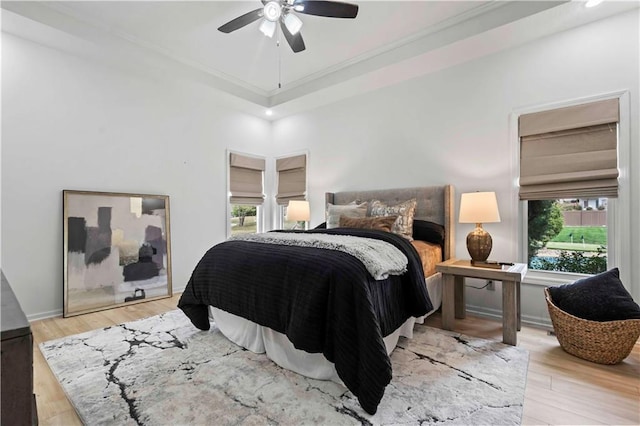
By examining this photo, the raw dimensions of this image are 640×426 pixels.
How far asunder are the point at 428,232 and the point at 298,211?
74.5 inches

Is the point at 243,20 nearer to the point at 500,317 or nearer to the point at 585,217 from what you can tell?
the point at 585,217

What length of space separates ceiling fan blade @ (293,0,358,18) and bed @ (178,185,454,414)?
1.75m

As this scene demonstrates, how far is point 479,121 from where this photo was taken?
3.22 meters

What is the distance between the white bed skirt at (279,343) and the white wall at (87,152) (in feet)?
6.06

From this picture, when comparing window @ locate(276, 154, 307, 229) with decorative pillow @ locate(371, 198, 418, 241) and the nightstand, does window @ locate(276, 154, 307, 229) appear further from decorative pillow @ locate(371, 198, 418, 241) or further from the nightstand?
the nightstand

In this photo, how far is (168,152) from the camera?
3961mm

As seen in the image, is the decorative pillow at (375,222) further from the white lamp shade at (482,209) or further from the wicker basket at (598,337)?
the wicker basket at (598,337)

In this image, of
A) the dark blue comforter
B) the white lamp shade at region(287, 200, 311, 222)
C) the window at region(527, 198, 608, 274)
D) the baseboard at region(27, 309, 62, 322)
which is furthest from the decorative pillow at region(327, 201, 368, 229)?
the baseboard at region(27, 309, 62, 322)

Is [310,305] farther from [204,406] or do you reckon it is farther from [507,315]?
[507,315]

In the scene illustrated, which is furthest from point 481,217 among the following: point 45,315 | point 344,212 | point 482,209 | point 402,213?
point 45,315

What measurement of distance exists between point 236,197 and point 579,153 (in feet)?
13.7

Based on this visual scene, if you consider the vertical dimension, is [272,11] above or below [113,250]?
above

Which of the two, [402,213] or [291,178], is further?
[291,178]

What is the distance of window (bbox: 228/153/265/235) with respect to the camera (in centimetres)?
473
